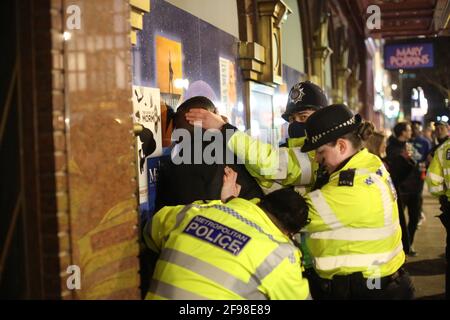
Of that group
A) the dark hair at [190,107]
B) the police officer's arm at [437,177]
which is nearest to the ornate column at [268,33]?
the police officer's arm at [437,177]

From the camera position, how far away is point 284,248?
2250 millimetres

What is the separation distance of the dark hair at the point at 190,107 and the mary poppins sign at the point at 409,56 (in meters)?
10.5

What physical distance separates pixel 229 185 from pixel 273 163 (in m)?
0.31

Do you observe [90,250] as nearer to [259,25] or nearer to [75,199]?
[75,199]

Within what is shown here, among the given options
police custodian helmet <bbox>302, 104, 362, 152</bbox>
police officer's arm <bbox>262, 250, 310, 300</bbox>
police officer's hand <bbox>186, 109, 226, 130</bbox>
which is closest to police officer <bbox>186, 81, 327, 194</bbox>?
police officer's hand <bbox>186, 109, 226, 130</bbox>

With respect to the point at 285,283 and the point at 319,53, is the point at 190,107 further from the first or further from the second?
the point at 319,53

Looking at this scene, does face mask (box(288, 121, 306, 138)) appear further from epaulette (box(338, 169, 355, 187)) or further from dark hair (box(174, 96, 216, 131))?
epaulette (box(338, 169, 355, 187))

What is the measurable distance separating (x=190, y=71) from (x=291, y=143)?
1047 millimetres

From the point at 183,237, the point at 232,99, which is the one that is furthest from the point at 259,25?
the point at 183,237

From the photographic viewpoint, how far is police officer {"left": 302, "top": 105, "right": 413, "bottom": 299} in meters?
2.72

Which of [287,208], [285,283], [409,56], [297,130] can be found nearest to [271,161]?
[297,130]

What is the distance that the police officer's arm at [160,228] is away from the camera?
8.72ft

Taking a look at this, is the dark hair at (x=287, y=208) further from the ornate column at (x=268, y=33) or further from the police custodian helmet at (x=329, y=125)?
the ornate column at (x=268, y=33)

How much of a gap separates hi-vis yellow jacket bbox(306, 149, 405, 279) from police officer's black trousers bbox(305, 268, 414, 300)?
3cm
